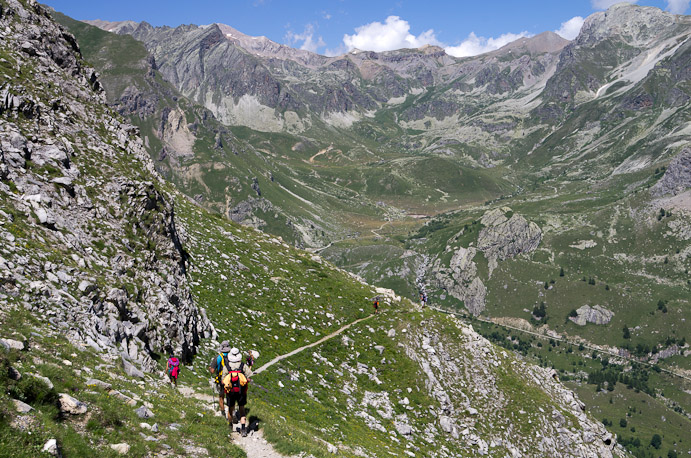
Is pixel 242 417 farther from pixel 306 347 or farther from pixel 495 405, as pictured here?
pixel 495 405

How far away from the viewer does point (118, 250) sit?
104 ft

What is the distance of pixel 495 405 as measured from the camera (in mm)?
50750

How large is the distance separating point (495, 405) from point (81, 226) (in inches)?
1990

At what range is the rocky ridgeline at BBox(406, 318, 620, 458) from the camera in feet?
156

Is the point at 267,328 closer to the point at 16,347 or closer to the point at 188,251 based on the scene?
the point at 188,251

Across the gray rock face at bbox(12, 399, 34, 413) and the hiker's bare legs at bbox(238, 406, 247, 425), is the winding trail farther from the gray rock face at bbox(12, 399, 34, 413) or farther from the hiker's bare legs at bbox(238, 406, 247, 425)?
the gray rock face at bbox(12, 399, 34, 413)

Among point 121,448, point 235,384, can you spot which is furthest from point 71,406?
point 235,384

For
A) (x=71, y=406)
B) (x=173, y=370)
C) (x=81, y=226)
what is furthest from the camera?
(x=81, y=226)

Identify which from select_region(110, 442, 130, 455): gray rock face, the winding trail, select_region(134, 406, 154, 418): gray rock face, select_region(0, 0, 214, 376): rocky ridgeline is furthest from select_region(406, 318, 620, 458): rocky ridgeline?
select_region(110, 442, 130, 455): gray rock face

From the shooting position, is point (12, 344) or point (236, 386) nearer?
point (12, 344)

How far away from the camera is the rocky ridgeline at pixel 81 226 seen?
23219mm

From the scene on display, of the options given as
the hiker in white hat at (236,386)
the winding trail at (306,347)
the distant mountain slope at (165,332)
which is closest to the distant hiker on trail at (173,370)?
the distant mountain slope at (165,332)

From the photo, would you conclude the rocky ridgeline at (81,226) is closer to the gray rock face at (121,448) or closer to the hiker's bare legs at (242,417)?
the hiker's bare legs at (242,417)

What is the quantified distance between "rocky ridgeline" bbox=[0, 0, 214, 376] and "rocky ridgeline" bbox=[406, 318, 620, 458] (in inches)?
1207
